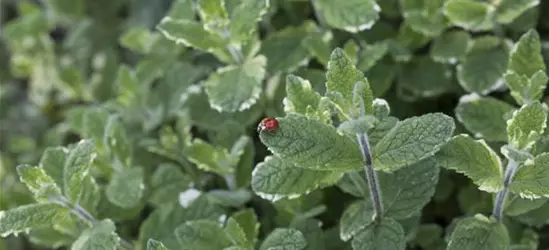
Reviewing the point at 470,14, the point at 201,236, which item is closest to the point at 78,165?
the point at 201,236

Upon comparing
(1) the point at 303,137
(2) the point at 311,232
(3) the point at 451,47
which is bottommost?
(2) the point at 311,232

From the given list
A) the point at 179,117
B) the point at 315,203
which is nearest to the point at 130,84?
the point at 179,117

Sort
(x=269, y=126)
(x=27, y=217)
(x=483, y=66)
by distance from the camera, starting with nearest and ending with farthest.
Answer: (x=269, y=126) → (x=27, y=217) → (x=483, y=66)

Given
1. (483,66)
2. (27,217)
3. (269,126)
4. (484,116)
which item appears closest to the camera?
(269,126)

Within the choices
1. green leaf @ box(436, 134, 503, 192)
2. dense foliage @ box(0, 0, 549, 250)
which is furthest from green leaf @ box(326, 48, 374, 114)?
green leaf @ box(436, 134, 503, 192)

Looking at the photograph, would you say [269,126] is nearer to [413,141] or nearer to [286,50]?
[413,141]

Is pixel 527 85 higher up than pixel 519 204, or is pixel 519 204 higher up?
pixel 527 85
